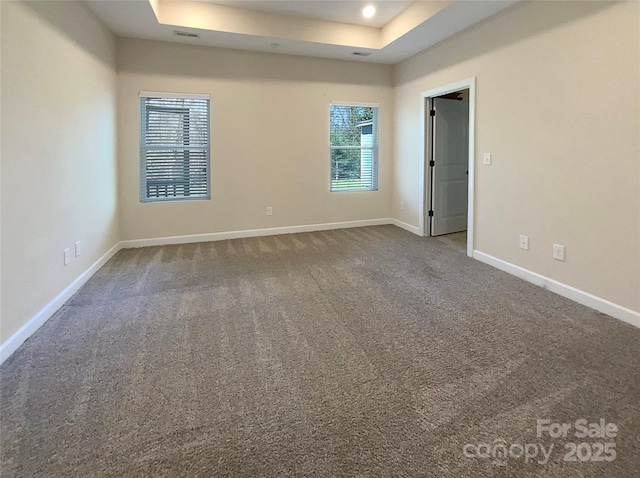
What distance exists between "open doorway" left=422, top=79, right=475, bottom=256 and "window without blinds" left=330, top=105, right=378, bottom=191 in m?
1.03

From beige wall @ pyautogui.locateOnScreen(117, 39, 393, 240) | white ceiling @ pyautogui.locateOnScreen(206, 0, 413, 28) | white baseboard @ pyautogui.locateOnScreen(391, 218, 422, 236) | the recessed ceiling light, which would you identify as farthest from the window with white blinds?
white baseboard @ pyautogui.locateOnScreen(391, 218, 422, 236)

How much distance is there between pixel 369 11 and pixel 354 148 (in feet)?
6.58

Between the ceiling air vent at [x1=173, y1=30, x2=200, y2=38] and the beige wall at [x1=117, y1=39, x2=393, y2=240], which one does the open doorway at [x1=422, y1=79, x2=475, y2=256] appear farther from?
the ceiling air vent at [x1=173, y1=30, x2=200, y2=38]

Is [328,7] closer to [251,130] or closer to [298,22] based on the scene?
[298,22]

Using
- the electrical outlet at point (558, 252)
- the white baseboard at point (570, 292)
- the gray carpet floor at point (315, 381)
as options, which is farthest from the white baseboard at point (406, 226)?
the electrical outlet at point (558, 252)

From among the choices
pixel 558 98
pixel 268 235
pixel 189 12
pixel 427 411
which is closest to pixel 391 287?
pixel 427 411

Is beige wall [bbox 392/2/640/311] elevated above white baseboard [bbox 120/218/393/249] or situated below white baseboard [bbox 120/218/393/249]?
above

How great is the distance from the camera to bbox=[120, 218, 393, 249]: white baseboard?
16.0 feet

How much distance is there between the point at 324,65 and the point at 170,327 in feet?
14.7

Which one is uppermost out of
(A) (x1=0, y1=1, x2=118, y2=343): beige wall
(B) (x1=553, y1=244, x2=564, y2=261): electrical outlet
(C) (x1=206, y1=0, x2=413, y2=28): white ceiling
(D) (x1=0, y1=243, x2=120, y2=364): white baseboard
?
(C) (x1=206, y1=0, x2=413, y2=28): white ceiling

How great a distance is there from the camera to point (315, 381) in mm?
1885

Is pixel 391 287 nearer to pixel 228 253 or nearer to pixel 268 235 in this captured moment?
pixel 228 253

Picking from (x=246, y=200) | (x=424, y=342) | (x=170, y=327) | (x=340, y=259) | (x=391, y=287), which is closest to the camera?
(x=424, y=342)

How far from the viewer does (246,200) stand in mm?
5258
